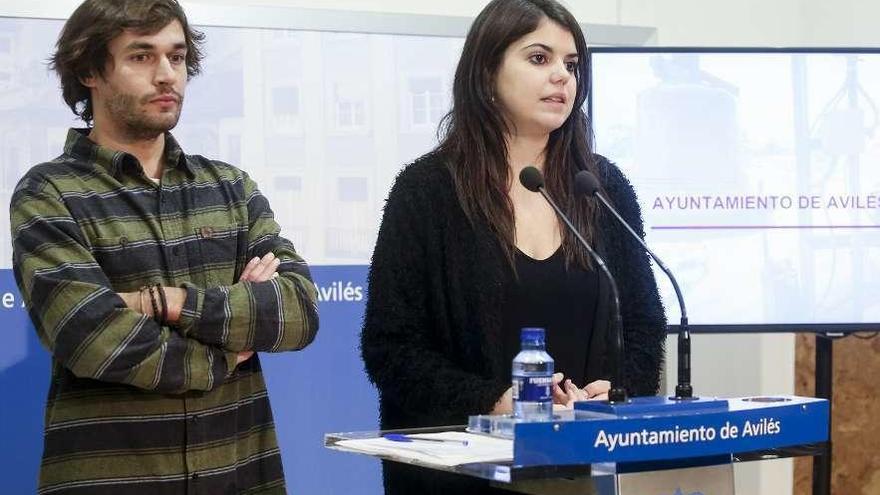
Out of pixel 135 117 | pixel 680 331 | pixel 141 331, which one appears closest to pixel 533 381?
pixel 680 331

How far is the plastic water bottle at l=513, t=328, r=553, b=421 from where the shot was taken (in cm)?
197

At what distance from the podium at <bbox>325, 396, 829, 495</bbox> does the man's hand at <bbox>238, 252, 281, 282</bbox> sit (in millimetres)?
662

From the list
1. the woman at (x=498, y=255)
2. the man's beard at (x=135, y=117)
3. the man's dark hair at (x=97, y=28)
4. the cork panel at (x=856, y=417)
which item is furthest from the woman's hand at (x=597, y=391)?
the cork panel at (x=856, y=417)

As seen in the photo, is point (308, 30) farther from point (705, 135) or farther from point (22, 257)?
point (22, 257)

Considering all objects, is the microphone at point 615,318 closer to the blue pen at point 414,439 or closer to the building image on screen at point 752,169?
the blue pen at point 414,439

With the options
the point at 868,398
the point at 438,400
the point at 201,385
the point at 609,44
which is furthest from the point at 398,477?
the point at 868,398

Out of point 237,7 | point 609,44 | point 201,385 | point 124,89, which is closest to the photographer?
point 201,385

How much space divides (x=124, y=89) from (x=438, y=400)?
0.98m

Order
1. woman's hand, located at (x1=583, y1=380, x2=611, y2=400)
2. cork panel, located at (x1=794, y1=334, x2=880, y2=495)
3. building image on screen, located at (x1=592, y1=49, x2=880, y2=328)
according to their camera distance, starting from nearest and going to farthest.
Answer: woman's hand, located at (x1=583, y1=380, x2=611, y2=400), building image on screen, located at (x1=592, y1=49, x2=880, y2=328), cork panel, located at (x1=794, y1=334, x2=880, y2=495)

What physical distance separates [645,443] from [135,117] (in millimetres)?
1430

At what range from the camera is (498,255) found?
2.63 meters

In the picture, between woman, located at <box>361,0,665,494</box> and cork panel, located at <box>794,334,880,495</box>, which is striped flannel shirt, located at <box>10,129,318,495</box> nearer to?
woman, located at <box>361,0,665,494</box>

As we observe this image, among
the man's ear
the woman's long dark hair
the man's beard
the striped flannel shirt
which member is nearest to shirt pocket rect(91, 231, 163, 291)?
the striped flannel shirt

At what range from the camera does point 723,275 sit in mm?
3814
